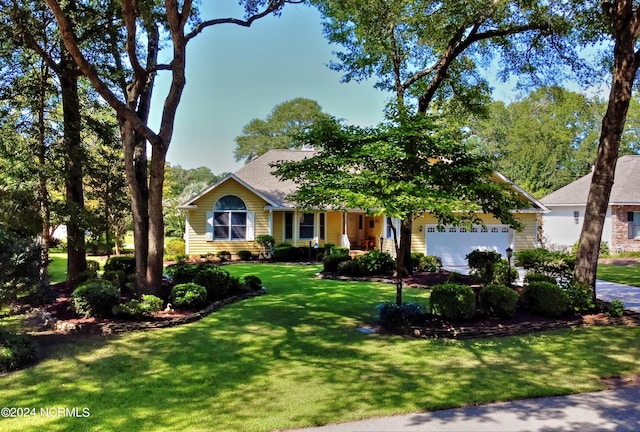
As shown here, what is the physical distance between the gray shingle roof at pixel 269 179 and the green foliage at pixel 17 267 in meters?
14.3

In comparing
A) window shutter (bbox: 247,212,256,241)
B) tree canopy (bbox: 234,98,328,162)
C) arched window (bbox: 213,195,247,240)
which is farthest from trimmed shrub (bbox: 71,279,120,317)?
tree canopy (bbox: 234,98,328,162)

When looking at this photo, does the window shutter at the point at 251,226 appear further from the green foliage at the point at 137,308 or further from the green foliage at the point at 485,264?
the green foliage at the point at 137,308

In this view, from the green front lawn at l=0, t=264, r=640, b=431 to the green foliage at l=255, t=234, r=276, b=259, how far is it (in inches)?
475

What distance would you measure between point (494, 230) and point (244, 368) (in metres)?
16.8

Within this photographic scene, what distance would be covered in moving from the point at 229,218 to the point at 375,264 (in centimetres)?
914

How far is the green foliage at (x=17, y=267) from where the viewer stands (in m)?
6.78

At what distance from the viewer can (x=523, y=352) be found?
6.99m

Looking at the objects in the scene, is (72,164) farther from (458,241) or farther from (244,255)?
(458,241)

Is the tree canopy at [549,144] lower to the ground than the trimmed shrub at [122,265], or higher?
higher

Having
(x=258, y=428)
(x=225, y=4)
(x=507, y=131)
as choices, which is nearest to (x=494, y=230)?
(x=225, y=4)

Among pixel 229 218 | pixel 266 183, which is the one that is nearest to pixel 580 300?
pixel 229 218

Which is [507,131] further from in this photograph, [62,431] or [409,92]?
[62,431]

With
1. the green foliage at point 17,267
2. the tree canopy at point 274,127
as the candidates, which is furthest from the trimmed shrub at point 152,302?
the tree canopy at point 274,127

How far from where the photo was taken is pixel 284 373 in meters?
6.05
